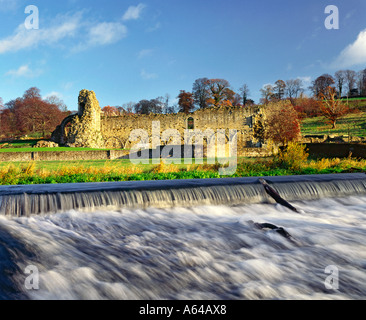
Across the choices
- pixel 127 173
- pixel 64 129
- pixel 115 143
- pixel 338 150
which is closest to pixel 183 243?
pixel 127 173

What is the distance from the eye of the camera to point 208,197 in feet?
21.8

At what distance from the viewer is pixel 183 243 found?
446cm

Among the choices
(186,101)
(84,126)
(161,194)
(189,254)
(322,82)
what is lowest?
(189,254)

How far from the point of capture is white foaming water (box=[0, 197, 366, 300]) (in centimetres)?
310

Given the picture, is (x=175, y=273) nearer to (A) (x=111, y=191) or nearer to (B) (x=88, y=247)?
(B) (x=88, y=247)

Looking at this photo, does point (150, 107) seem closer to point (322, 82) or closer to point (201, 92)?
point (201, 92)

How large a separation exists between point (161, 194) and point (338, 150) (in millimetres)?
15213

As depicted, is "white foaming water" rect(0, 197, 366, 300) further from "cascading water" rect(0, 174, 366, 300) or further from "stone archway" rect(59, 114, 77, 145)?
"stone archway" rect(59, 114, 77, 145)


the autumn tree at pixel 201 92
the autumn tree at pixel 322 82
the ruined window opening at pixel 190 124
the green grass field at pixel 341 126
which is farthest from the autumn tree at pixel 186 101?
the autumn tree at pixel 322 82

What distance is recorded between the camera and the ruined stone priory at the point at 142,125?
32.1 metres

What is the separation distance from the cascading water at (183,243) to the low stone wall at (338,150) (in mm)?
10877

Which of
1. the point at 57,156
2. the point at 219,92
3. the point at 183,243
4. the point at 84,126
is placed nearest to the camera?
the point at 183,243

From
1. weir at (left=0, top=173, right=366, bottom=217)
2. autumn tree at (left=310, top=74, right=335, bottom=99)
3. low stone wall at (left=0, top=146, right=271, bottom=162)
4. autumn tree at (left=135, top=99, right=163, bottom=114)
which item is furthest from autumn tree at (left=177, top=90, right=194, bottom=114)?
weir at (left=0, top=173, right=366, bottom=217)
